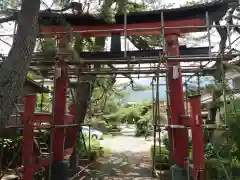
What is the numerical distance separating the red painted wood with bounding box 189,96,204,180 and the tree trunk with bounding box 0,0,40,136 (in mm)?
3755

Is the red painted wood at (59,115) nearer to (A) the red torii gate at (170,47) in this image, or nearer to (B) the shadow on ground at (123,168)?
(A) the red torii gate at (170,47)

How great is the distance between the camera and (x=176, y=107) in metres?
7.66

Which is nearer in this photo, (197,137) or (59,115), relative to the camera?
(197,137)

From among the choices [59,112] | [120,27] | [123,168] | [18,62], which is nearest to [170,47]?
[120,27]

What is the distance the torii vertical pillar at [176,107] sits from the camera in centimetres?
746

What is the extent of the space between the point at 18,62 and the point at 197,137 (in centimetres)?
407

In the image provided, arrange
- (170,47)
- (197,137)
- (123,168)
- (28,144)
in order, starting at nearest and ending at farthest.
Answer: (28,144)
(197,137)
(170,47)
(123,168)

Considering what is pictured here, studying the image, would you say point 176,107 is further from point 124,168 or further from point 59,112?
point 124,168

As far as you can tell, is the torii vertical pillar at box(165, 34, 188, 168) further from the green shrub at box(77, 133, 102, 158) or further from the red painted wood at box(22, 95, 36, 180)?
the green shrub at box(77, 133, 102, 158)

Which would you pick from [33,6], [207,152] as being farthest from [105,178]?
[33,6]

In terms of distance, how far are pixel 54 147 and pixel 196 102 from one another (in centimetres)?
433

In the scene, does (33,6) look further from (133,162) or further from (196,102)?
(133,162)

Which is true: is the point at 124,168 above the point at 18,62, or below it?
below

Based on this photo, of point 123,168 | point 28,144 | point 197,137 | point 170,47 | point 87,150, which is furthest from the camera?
point 87,150
